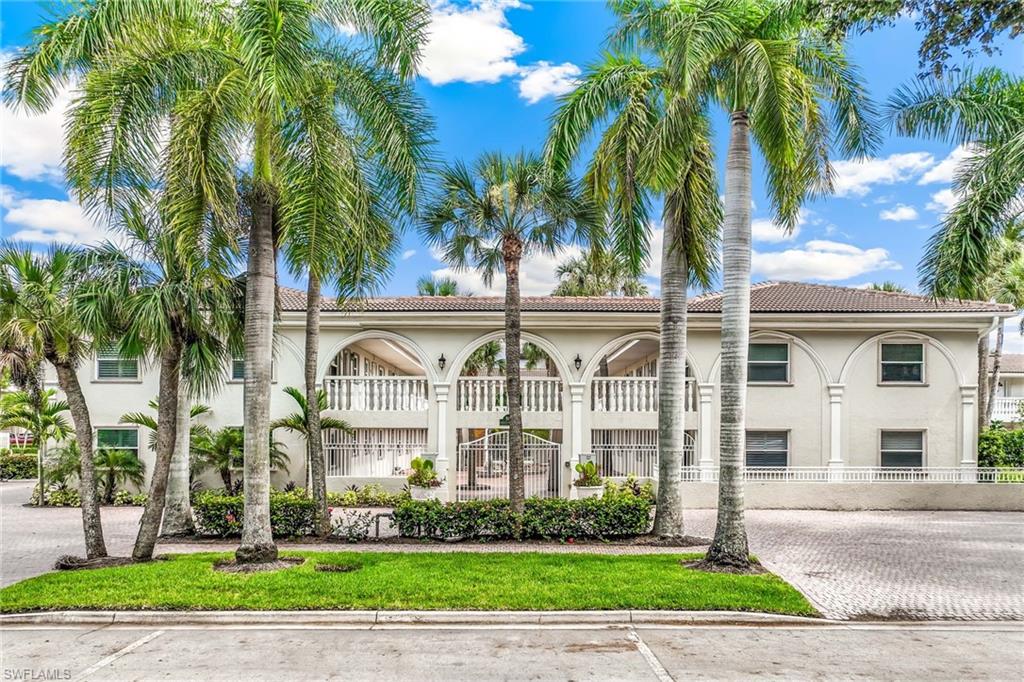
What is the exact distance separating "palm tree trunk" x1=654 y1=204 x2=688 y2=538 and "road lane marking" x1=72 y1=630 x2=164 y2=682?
8568 millimetres

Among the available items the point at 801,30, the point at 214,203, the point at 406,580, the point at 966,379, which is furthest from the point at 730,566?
the point at 966,379

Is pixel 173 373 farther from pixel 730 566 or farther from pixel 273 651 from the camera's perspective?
pixel 730 566

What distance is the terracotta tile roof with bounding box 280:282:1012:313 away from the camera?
734 inches

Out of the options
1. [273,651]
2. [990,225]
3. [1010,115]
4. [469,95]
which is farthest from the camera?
[469,95]

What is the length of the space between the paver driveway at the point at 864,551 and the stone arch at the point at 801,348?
3.91 meters

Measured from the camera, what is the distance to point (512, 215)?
13.1m

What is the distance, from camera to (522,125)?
1492 cm

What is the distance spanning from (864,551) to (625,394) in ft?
25.9

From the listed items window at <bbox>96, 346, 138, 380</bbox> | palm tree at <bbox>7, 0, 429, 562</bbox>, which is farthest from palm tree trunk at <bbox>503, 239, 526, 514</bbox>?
window at <bbox>96, 346, 138, 380</bbox>

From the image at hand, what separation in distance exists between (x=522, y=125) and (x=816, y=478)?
12.4 m

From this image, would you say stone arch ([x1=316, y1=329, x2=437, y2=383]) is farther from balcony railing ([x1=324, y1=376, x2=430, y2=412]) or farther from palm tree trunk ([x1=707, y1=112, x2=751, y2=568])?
palm tree trunk ([x1=707, y1=112, x2=751, y2=568])

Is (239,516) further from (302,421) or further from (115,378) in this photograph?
(115,378)

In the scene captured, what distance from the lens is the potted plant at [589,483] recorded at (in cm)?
1639

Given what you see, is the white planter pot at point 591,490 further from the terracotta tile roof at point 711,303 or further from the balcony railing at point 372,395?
the balcony railing at point 372,395
